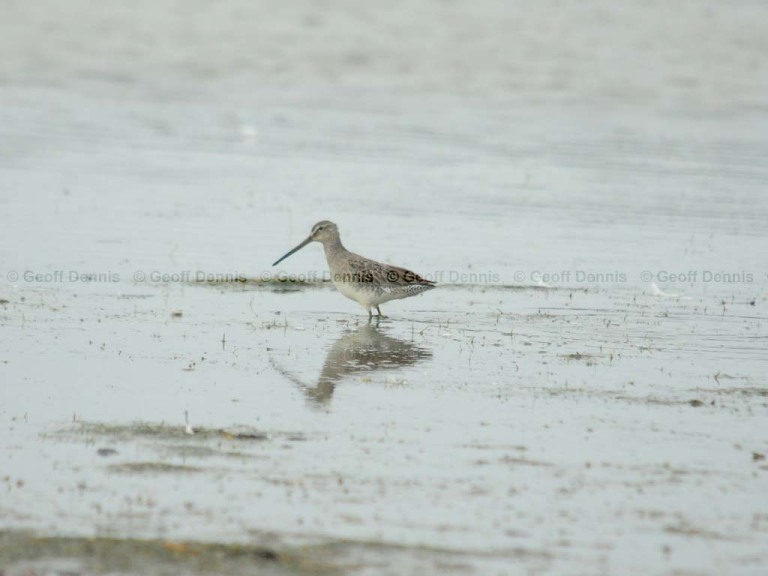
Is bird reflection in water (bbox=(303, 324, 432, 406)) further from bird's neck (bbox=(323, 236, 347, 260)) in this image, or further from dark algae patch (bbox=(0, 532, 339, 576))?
dark algae patch (bbox=(0, 532, 339, 576))

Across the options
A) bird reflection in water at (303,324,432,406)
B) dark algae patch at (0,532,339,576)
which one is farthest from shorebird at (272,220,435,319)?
dark algae patch at (0,532,339,576)

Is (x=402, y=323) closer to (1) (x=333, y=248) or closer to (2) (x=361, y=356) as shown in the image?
(1) (x=333, y=248)

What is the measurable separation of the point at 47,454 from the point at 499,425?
2.78 metres

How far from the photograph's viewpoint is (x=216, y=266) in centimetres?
1393

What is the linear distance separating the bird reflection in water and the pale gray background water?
4 centimetres

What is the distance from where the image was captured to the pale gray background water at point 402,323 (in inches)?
269

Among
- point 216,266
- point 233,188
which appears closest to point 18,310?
point 216,266

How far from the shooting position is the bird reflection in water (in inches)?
373

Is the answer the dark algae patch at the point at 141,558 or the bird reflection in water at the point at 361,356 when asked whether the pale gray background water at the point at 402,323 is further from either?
the dark algae patch at the point at 141,558

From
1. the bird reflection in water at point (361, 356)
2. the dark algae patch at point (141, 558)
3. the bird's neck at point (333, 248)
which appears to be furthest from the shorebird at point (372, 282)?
the dark algae patch at point (141, 558)

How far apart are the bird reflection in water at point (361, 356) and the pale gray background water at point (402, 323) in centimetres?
4

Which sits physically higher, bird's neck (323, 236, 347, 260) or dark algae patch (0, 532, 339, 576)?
bird's neck (323, 236, 347, 260)

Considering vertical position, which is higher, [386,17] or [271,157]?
[386,17]

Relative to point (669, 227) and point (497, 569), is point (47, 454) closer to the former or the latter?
point (497, 569)
